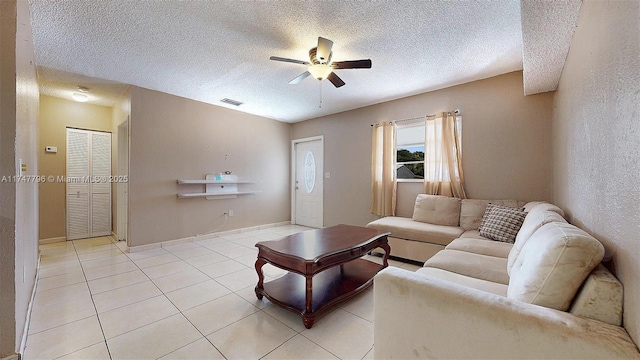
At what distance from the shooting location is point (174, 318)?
1985 millimetres

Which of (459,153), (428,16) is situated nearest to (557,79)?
(459,153)

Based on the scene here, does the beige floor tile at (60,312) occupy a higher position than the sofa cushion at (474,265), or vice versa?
the sofa cushion at (474,265)

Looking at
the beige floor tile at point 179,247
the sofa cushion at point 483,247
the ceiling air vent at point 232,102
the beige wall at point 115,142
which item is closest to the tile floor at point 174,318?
the beige floor tile at point 179,247

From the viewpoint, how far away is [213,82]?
3594mm

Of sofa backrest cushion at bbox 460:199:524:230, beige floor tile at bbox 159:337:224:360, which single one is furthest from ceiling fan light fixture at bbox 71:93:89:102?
sofa backrest cushion at bbox 460:199:524:230

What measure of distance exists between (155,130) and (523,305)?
186 inches

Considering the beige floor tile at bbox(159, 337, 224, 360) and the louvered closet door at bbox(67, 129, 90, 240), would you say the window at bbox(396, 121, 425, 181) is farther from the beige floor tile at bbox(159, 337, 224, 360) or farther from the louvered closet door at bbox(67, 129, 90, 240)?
the louvered closet door at bbox(67, 129, 90, 240)

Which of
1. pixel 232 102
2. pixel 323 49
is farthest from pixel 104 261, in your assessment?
pixel 323 49

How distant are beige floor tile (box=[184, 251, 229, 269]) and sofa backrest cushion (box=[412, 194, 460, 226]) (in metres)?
2.87

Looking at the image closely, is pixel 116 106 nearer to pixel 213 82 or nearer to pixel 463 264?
pixel 213 82

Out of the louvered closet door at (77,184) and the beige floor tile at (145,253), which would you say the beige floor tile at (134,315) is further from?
the louvered closet door at (77,184)

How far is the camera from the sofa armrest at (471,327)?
81 centimetres

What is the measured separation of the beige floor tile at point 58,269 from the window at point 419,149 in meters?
4.71

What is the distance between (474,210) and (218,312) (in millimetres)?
3178
